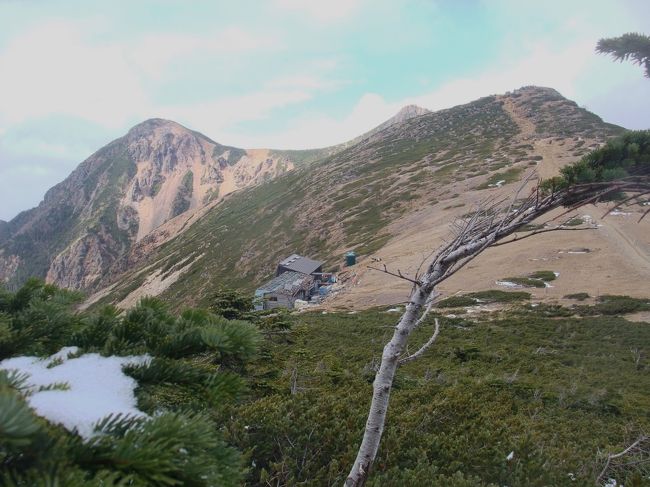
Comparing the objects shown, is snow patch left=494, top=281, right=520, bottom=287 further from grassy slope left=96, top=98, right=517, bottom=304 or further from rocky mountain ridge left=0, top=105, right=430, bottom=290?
rocky mountain ridge left=0, top=105, right=430, bottom=290

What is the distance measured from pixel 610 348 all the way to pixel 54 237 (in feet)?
752

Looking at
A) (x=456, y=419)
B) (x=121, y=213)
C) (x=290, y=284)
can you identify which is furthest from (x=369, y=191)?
(x=121, y=213)

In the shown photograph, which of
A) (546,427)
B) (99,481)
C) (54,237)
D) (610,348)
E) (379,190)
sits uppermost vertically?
(54,237)

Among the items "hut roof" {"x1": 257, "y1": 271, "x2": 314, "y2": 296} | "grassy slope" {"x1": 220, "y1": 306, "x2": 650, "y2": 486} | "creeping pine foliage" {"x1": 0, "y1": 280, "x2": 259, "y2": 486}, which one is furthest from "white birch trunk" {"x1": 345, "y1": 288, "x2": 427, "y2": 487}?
"hut roof" {"x1": 257, "y1": 271, "x2": 314, "y2": 296}

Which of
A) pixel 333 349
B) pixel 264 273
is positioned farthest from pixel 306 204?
pixel 333 349

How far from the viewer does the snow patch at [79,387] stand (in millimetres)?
1241

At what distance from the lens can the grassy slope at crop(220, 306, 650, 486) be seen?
4281mm

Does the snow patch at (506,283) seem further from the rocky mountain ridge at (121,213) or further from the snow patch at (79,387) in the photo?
the rocky mountain ridge at (121,213)

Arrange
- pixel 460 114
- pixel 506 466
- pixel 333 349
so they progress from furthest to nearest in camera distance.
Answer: pixel 460 114 → pixel 333 349 → pixel 506 466

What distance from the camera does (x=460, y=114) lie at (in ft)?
352

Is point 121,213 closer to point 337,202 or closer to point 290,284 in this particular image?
point 337,202

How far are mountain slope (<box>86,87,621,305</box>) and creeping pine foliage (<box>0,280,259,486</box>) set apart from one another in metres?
36.6

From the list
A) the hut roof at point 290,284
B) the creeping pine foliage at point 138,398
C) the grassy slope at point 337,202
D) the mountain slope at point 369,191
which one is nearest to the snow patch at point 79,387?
the creeping pine foliage at point 138,398

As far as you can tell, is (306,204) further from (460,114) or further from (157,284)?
(460,114)
